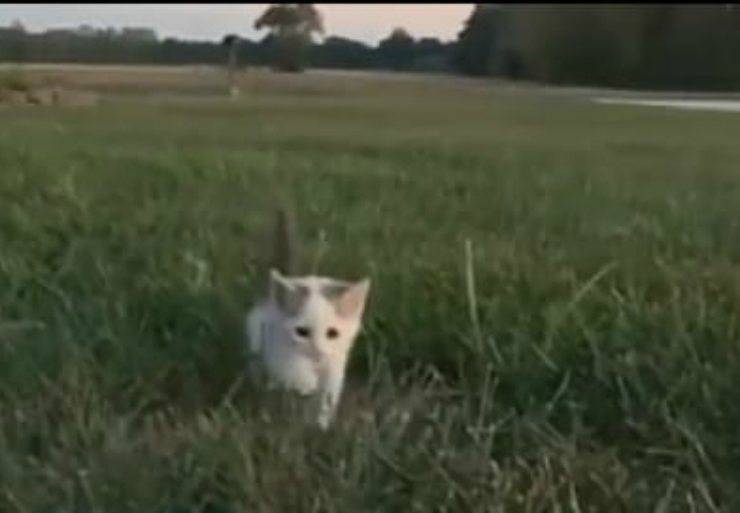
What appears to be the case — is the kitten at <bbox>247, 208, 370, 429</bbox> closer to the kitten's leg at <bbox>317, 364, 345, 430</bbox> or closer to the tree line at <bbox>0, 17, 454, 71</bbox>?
the kitten's leg at <bbox>317, 364, 345, 430</bbox>

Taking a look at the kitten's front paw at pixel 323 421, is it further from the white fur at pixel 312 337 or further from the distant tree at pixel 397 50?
the distant tree at pixel 397 50

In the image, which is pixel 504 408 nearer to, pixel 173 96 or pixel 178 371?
pixel 178 371

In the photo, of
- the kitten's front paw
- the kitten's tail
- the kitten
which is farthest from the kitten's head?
the kitten's tail

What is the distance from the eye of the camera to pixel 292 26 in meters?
5.78

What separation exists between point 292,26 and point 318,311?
287cm


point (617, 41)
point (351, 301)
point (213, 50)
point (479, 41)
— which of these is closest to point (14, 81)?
point (213, 50)

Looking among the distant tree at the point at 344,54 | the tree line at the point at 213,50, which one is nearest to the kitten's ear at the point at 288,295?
the tree line at the point at 213,50

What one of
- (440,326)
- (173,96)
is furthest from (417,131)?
(440,326)

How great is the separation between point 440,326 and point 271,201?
2161 mm

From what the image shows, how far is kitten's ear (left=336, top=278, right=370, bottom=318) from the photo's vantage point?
3184mm

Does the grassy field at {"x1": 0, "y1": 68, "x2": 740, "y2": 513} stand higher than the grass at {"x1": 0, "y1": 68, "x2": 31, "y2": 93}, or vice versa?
the grassy field at {"x1": 0, "y1": 68, "x2": 740, "y2": 513}

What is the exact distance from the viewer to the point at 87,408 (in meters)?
3.41

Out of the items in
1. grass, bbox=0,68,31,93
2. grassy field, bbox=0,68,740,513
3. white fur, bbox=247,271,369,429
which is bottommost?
grass, bbox=0,68,31,93

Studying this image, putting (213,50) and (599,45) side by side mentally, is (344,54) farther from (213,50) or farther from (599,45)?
(599,45)
